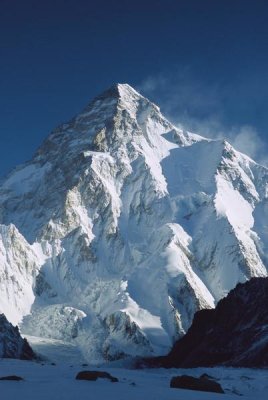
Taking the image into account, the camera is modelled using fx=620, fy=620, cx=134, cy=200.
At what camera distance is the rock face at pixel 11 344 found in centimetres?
12832

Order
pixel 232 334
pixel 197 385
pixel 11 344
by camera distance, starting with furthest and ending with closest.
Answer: pixel 11 344
pixel 232 334
pixel 197 385

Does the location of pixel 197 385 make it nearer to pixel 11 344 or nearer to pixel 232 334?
pixel 232 334

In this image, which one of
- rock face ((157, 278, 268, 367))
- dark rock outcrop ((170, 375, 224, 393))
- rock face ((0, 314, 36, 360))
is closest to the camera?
dark rock outcrop ((170, 375, 224, 393))

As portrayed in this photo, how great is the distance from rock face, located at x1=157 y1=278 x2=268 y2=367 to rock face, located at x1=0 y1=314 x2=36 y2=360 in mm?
35650

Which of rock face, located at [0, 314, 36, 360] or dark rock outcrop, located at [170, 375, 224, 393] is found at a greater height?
rock face, located at [0, 314, 36, 360]

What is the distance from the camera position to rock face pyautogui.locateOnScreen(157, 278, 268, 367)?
71688 millimetres

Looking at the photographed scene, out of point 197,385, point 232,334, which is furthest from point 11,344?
point 197,385

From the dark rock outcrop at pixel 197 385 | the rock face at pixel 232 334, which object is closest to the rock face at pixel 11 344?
the rock face at pixel 232 334

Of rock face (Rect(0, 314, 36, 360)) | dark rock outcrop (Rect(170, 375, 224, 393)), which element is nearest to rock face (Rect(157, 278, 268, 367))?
dark rock outcrop (Rect(170, 375, 224, 393))

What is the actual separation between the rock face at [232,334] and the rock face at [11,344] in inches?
1404

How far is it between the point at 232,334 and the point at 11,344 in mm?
61214

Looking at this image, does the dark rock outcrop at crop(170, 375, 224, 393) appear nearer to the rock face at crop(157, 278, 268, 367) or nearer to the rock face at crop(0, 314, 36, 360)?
the rock face at crop(157, 278, 268, 367)

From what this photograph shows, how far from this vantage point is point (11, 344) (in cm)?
13362

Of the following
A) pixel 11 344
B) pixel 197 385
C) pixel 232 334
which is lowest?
pixel 197 385
